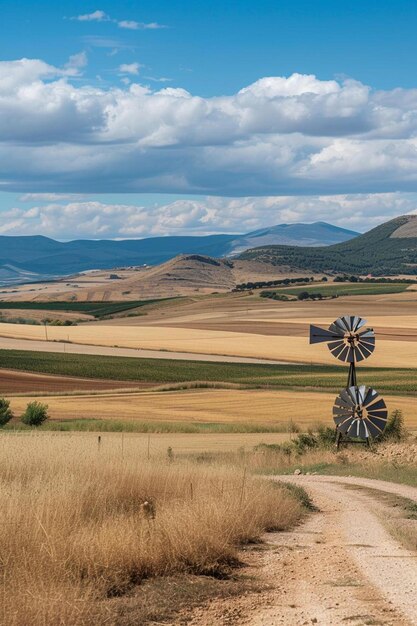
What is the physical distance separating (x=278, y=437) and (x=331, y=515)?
27480 millimetres

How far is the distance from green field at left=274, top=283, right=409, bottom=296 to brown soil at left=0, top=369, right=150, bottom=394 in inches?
4154

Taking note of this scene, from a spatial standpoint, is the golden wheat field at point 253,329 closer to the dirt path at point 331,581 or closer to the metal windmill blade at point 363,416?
the metal windmill blade at point 363,416

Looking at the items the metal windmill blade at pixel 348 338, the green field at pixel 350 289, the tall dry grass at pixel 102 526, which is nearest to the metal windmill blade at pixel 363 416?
the metal windmill blade at pixel 348 338

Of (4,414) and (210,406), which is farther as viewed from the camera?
(210,406)

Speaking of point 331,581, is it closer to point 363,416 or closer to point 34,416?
point 363,416

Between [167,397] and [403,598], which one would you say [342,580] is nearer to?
[403,598]

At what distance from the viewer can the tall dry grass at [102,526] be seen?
9.16 metres

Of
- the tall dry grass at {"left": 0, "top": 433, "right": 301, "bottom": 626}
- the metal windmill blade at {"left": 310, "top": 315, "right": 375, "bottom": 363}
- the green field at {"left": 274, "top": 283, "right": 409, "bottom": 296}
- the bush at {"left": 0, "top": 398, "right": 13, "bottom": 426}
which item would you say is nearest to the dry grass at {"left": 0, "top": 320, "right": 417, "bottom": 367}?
the bush at {"left": 0, "top": 398, "right": 13, "bottom": 426}

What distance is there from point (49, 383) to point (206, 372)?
13.7m

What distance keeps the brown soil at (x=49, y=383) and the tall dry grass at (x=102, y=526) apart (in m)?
49.5

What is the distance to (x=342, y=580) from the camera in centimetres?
1067

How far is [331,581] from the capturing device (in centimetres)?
1064

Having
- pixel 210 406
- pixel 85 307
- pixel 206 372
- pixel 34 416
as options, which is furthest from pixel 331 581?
pixel 85 307

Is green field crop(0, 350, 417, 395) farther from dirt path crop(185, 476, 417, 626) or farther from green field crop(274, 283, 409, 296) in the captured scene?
green field crop(274, 283, 409, 296)
